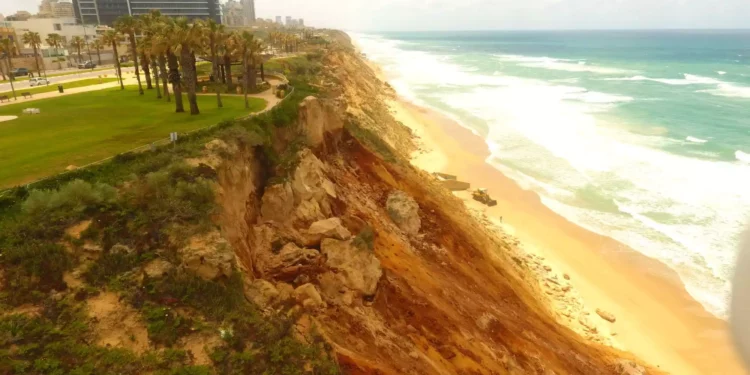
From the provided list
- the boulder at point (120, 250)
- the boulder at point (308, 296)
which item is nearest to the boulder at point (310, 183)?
the boulder at point (308, 296)

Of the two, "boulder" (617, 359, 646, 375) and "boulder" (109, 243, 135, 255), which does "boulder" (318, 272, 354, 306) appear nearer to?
"boulder" (109, 243, 135, 255)

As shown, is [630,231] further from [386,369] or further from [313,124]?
[386,369]

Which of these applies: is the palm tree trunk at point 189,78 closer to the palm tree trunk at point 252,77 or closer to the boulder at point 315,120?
the boulder at point 315,120

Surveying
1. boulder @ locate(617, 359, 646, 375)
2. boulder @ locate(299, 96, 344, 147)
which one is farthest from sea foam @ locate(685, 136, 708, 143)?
boulder @ locate(299, 96, 344, 147)

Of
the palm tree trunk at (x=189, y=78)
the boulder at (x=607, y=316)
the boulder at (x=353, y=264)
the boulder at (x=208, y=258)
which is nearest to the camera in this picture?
the boulder at (x=208, y=258)

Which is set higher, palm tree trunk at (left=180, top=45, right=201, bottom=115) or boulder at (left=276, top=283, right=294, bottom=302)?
palm tree trunk at (left=180, top=45, right=201, bottom=115)

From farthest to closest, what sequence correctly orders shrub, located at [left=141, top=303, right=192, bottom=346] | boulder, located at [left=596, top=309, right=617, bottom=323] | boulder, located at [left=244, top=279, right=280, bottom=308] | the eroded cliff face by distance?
boulder, located at [left=596, top=309, right=617, bottom=323]
the eroded cliff face
boulder, located at [left=244, top=279, right=280, bottom=308]
shrub, located at [left=141, top=303, right=192, bottom=346]
